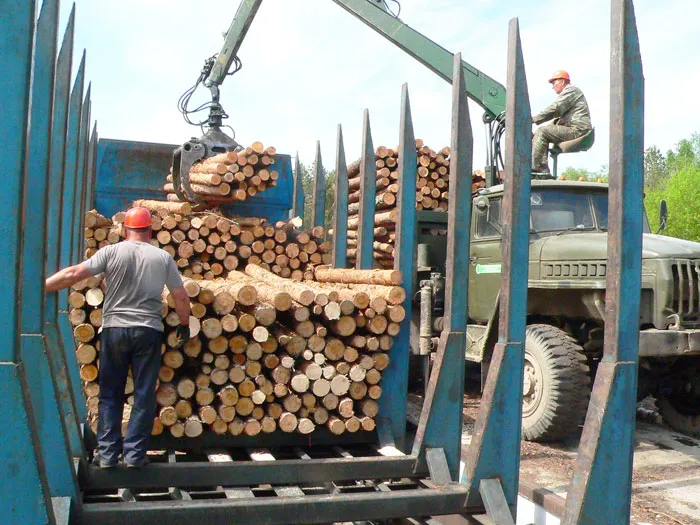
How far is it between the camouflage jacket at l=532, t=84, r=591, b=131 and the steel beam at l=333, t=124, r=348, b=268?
8.71 ft

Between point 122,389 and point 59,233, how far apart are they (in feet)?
3.56

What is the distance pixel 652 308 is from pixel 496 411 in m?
3.14

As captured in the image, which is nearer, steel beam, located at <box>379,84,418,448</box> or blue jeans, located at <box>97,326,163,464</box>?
blue jeans, located at <box>97,326,163,464</box>

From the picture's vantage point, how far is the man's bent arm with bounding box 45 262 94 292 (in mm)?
3895

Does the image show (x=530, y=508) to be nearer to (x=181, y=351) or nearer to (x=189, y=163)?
(x=181, y=351)

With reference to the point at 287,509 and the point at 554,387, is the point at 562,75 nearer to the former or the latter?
the point at 554,387

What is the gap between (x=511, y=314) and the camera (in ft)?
12.8

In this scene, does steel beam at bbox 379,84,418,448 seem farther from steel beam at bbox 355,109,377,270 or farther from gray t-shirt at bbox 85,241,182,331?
gray t-shirt at bbox 85,241,182,331

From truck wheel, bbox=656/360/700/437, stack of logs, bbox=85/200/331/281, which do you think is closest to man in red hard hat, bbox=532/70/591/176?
truck wheel, bbox=656/360/700/437

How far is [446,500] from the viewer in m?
3.99

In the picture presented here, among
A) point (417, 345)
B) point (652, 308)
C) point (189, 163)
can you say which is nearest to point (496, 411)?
point (652, 308)

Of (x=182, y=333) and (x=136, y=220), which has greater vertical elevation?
(x=136, y=220)

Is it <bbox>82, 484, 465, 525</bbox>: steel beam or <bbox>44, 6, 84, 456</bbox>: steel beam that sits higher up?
<bbox>44, 6, 84, 456</bbox>: steel beam

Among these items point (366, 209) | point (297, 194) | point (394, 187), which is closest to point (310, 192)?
point (297, 194)
